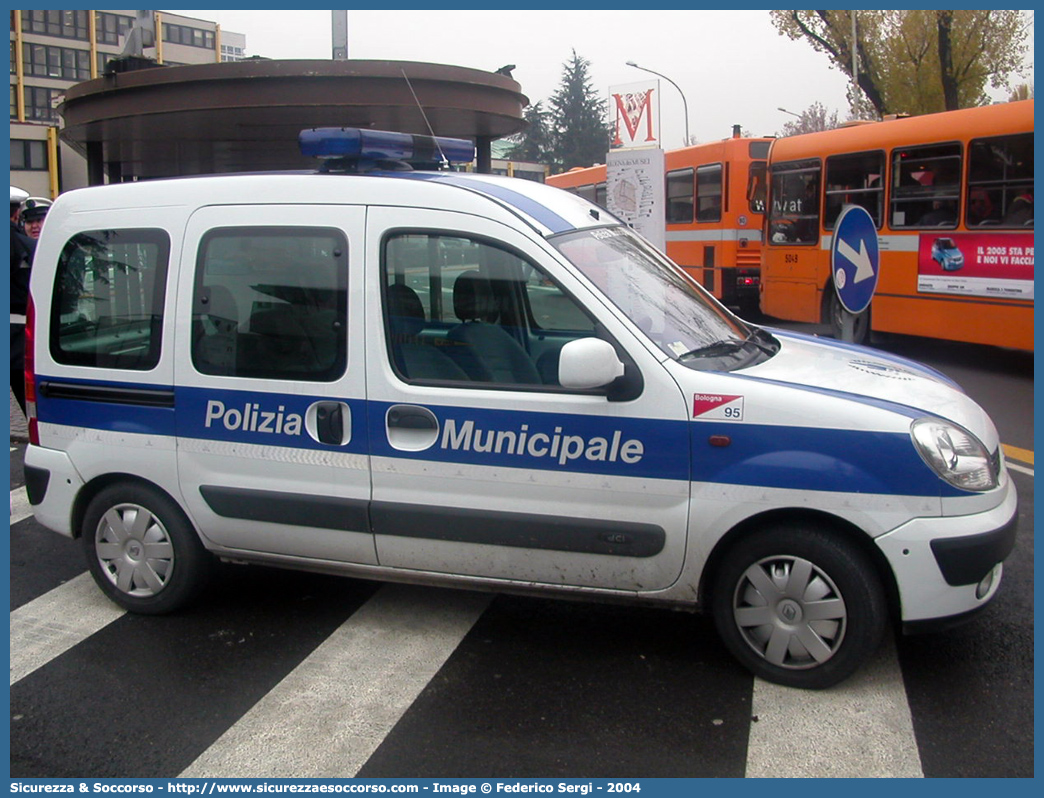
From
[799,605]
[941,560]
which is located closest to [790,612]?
[799,605]

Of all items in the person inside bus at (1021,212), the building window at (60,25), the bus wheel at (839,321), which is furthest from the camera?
the building window at (60,25)

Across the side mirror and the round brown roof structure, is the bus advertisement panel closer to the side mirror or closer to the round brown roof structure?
the round brown roof structure

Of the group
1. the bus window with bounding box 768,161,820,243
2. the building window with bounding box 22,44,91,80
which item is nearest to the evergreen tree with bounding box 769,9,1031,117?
the bus window with bounding box 768,161,820,243

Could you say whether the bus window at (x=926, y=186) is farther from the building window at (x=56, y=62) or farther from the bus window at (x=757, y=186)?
the building window at (x=56, y=62)

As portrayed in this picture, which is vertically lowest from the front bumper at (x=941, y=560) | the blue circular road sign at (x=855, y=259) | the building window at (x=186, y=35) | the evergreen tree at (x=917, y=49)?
the front bumper at (x=941, y=560)

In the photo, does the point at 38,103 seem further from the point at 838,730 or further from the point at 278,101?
the point at 838,730

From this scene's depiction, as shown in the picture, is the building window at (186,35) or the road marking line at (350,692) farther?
the building window at (186,35)

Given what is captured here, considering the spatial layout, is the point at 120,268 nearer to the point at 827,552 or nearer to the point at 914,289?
the point at 827,552

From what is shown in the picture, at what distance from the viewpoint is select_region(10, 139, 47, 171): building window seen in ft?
191

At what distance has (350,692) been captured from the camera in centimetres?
402

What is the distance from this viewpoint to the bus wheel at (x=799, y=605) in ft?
12.5

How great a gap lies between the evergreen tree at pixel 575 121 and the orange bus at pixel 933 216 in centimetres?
7113

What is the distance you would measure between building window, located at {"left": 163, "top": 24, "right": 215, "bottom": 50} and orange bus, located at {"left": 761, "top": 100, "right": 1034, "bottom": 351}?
8271 cm

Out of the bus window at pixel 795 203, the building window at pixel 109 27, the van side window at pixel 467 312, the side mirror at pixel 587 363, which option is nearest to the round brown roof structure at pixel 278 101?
the van side window at pixel 467 312
